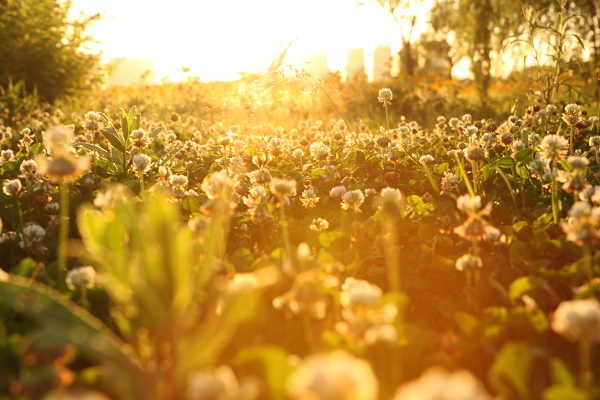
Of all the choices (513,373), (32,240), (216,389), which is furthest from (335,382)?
(32,240)

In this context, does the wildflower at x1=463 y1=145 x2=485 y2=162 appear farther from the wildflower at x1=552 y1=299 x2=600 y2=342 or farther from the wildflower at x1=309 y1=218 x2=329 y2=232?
the wildflower at x1=552 y1=299 x2=600 y2=342

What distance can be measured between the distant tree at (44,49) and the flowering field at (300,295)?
8.94 metres

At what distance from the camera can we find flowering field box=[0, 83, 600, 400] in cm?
100

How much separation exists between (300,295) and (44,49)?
38.3 ft

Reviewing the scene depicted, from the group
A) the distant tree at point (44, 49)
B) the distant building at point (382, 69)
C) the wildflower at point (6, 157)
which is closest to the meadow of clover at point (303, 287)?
the wildflower at point (6, 157)

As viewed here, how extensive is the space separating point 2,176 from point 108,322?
232cm

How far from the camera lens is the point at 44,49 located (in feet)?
37.8

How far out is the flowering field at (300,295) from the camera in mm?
1000

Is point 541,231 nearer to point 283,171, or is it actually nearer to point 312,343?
point 312,343

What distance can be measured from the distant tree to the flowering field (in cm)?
894

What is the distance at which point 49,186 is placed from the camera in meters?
3.07

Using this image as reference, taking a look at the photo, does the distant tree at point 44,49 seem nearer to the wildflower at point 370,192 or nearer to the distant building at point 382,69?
the distant building at point 382,69

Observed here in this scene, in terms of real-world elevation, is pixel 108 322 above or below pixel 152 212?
below

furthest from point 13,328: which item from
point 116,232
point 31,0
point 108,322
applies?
point 31,0
